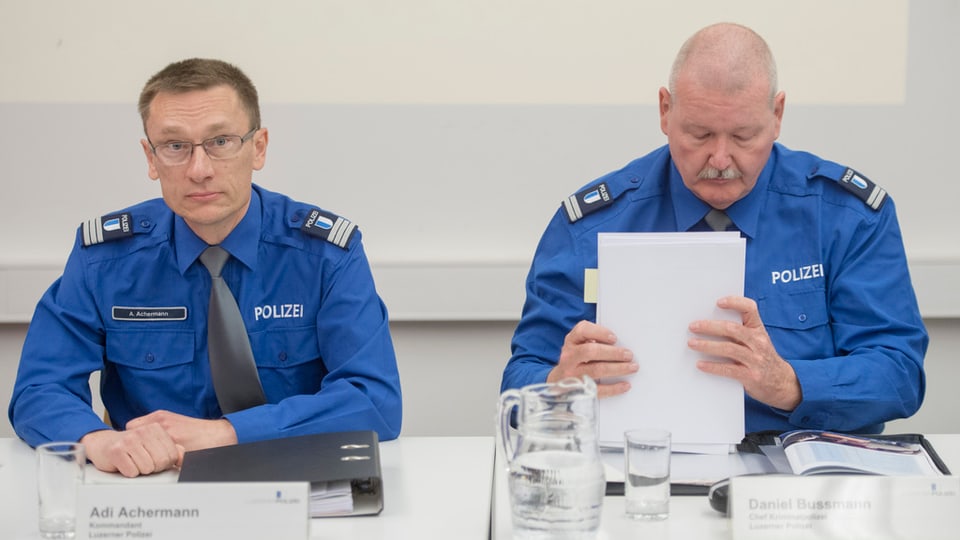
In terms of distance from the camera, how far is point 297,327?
207 centimetres

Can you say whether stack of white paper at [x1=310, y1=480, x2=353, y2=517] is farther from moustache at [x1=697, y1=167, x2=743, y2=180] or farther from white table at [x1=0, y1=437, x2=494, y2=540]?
moustache at [x1=697, y1=167, x2=743, y2=180]

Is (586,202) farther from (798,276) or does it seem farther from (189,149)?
(189,149)

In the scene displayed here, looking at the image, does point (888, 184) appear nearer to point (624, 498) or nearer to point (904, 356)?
point (904, 356)

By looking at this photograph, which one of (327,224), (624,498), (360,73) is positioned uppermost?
(360,73)

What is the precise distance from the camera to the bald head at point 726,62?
191 cm

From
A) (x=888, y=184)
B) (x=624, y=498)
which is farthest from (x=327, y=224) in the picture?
(x=888, y=184)

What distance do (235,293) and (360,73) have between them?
3.61 feet

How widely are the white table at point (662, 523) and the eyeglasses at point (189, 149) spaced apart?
0.84 metres

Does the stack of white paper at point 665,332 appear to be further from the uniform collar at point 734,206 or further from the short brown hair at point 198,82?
the short brown hair at point 198,82

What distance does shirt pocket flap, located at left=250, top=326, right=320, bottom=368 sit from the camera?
2.06 meters

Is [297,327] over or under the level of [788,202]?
under

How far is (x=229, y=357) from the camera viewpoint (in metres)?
1.98

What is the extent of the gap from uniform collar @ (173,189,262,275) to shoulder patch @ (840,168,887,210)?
114cm

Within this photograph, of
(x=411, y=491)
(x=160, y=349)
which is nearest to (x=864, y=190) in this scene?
(x=411, y=491)
